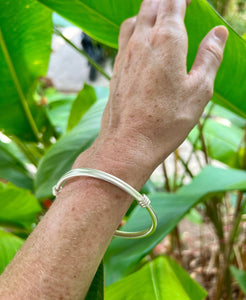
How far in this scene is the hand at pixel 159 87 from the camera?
13.4 inches

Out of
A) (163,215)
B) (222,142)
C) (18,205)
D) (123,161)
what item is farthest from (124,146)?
(222,142)

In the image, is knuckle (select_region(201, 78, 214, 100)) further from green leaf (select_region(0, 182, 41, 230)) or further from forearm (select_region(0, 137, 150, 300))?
green leaf (select_region(0, 182, 41, 230))

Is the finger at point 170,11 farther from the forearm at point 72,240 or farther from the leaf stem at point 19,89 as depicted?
the leaf stem at point 19,89

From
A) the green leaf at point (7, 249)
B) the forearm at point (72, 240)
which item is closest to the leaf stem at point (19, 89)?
the green leaf at point (7, 249)

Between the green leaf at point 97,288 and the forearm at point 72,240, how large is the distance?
4 centimetres

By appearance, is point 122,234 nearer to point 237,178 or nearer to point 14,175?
point 237,178

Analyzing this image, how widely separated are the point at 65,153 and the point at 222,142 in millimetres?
476

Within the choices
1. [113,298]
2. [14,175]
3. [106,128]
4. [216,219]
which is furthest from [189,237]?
[106,128]

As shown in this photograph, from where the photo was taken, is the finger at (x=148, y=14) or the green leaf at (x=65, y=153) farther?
the green leaf at (x=65, y=153)

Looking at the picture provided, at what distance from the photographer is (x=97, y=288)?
1.15 feet

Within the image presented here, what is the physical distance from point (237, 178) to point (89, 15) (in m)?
0.31

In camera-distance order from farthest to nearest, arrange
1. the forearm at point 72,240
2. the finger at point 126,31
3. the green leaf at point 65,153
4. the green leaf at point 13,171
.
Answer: the green leaf at point 13,171
the green leaf at point 65,153
the finger at point 126,31
the forearm at point 72,240

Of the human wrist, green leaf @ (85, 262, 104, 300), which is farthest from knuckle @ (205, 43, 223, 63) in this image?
green leaf @ (85, 262, 104, 300)

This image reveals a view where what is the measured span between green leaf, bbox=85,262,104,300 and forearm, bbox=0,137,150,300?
0.12 feet
